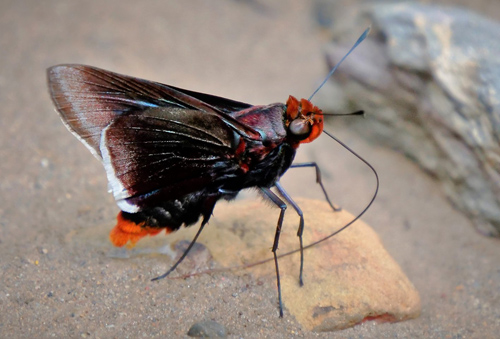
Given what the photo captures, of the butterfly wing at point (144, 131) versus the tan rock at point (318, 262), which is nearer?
the butterfly wing at point (144, 131)

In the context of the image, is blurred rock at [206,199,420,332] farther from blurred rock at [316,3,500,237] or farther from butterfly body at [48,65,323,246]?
blurred rock at [316,3,500,237]

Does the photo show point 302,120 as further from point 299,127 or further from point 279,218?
point 279,218

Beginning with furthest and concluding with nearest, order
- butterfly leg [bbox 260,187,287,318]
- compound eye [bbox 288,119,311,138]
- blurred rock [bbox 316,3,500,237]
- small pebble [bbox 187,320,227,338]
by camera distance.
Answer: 1. blurred rock [bbox 316,3,500,237]
2. butterfly leg [bbox 260,187,287,318]
3. compound eye [bbox 288,119,311,138]
4. small pebble [bbox 187,320,227,338]

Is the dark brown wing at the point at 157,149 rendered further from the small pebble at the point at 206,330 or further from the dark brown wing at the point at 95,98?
the small pebble at the point at 206,330

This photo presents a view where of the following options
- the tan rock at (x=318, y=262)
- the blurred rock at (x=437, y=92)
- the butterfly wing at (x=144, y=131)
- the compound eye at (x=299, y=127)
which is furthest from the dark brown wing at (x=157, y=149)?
the blurred rock at (x=437, y=92)

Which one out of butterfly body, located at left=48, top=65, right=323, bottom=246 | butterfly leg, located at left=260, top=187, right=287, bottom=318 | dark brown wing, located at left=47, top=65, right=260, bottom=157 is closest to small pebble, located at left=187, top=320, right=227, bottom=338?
butterfly leg, located at left=260, top=187, right=287, bottom=318

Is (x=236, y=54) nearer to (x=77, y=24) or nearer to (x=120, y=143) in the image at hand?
(x=77, y=24)
